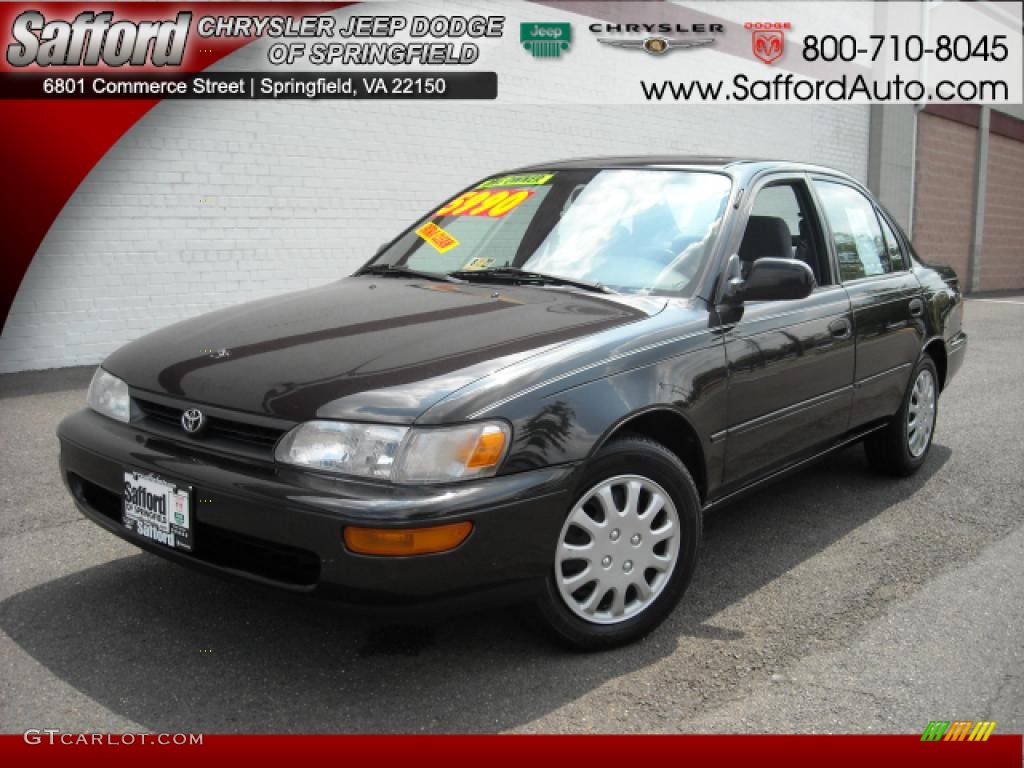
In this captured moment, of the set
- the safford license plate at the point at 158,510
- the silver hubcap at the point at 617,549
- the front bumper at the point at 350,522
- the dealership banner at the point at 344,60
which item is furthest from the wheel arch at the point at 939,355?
the dealership banner at the point at 344,60

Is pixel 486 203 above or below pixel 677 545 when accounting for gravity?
above

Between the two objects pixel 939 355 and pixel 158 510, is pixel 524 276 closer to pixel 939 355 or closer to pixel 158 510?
pixel 158 510

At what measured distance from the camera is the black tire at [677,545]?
290cm

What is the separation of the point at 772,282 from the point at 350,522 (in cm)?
177

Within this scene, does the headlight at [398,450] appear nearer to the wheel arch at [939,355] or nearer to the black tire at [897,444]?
the black tire at [897,444]

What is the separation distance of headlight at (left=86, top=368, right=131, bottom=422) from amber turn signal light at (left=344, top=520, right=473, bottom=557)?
3.41 feet

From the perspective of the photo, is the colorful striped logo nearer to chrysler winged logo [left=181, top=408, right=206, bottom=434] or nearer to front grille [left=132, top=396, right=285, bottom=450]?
front grille [left=132, top=396, right=285, bottom=450]

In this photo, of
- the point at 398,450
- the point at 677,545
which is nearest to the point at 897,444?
the point at 677,545

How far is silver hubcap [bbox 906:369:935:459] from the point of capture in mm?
5031

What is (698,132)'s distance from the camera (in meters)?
13.0

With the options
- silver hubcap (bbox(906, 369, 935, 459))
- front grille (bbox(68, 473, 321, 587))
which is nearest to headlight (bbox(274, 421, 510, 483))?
front grille (bbox(68, 473, 321, 587))

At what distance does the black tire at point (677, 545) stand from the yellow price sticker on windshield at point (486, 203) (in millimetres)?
1360

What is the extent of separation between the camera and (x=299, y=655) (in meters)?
2.98

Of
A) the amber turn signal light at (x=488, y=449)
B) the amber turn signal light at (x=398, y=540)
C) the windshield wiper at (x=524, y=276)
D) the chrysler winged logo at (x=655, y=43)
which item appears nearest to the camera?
the amber turn signal light at (x=398, y=540)
